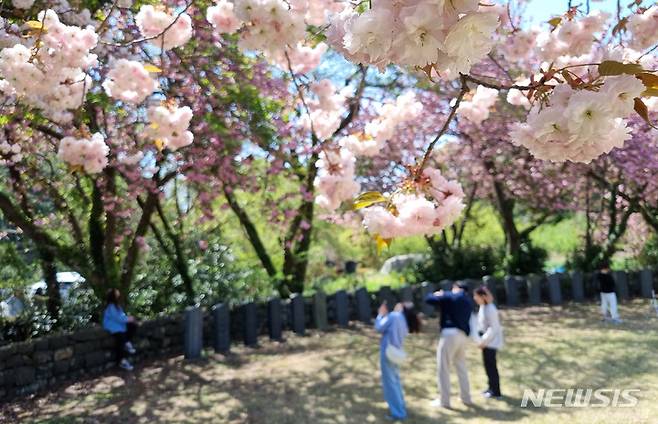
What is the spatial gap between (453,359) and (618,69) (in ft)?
14.9

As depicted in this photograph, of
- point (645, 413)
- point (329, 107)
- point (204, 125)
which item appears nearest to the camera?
point (329, 107)

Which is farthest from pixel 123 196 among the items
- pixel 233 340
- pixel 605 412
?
pixel 605 412

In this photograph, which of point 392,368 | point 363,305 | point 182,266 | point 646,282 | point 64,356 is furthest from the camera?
point 646,282

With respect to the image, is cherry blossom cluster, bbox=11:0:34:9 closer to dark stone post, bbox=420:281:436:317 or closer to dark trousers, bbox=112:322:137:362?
dark trousers, bbox=112:322:137:362

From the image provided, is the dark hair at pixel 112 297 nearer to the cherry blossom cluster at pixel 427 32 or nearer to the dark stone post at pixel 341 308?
the dark stone post at pixel 341 308

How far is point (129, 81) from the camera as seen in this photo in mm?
3371

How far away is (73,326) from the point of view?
747 centimetres

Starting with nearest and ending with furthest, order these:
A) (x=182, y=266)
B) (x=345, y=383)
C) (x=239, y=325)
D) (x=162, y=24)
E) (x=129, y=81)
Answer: (x=162, y=24) → (x=129, y=81) → (x=345, y=383) → (x=239, y=325) → (x=182, y=266)

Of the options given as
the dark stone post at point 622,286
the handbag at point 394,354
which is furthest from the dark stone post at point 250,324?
the dark stone post at point 622,286

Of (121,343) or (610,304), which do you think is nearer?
(121,343)

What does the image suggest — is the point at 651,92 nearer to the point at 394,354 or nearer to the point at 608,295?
the point at 394,354

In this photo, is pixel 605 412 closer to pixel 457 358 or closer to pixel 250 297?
pixel 457 358

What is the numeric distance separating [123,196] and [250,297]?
9.93ft

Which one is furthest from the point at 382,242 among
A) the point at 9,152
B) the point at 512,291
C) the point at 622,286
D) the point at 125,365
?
the point at 622,286
